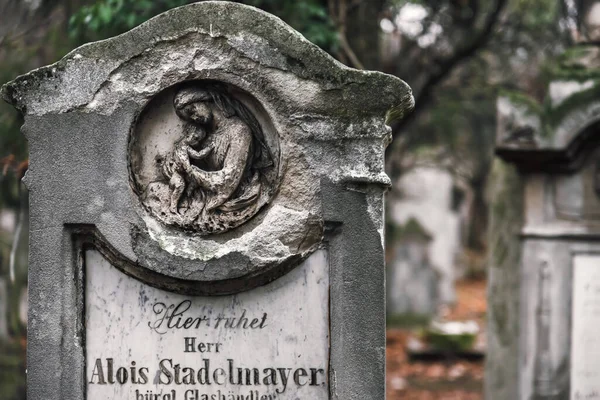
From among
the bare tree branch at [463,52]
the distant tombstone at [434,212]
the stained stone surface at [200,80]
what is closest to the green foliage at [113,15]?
the stained stone surface at [200,80]

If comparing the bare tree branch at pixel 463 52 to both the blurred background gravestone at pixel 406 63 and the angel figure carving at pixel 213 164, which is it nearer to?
the blurred background gravestone at pixel 406 63

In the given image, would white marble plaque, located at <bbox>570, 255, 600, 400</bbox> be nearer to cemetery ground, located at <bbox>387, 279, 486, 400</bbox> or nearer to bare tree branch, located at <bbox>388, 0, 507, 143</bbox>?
bare tree branch, located at <bbox>388, 0, 507, 143</bbox>

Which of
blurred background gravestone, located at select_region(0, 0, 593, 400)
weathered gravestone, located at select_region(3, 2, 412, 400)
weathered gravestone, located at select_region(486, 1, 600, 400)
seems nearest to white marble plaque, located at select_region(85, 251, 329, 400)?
weathered gravestone, located at select_region(3, 2, 412, 400)

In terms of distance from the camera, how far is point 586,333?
17.3ft

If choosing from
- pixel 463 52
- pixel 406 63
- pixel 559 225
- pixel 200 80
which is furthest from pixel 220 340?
pixel 406 63

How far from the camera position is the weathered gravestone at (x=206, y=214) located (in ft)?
10.1

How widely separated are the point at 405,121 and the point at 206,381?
408 cm

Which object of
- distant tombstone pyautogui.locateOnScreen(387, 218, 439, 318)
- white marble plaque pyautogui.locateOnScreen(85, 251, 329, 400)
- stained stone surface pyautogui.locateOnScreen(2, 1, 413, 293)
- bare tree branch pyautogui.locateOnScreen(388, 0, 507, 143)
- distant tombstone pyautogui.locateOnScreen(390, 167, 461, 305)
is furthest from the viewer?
distant tombstone pyautogui.locateOnScreen(390, 167, 461, 305)

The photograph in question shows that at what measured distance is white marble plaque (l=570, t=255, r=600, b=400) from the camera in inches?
206

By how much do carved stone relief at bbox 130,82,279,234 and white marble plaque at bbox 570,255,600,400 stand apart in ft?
9.78

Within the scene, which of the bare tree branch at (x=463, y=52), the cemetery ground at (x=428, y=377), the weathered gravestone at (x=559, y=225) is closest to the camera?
the weathered gravestone at (x=559, y=225)

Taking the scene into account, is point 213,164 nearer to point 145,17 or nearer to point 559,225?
point 145,17

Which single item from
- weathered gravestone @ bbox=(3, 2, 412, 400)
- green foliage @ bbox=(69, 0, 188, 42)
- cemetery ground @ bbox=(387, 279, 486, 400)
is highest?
green foliage @ bbox=(69, 0, 188, 42)

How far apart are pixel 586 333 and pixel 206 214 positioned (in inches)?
127
